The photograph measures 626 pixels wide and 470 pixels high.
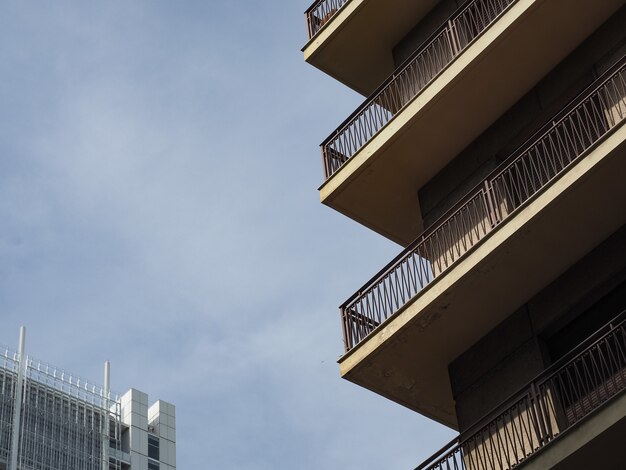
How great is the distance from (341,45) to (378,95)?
1547 mm

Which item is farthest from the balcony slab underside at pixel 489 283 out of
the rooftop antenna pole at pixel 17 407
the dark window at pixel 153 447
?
the dark window at pixel 153 447

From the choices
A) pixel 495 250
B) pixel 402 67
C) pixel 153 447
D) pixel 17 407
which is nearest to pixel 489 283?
pixel 495 250

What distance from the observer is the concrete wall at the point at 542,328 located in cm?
1554

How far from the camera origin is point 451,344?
666 inches

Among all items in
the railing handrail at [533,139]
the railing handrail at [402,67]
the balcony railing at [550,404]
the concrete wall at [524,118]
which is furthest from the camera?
the railing handrail at [402,67]

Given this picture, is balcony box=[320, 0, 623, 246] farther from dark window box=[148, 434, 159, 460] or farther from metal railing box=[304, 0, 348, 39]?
dark window box=[148, 434, 159, 460]

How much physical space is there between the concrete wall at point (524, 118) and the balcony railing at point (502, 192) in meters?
0.46

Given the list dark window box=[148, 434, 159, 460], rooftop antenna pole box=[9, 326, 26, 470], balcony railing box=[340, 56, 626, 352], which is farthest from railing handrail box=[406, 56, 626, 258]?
dark window box=[148, 434, 159, 460]

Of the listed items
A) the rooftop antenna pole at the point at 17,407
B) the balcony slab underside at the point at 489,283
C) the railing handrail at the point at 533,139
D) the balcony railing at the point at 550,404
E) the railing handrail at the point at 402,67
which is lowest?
the balcony railing at the point at 550,404

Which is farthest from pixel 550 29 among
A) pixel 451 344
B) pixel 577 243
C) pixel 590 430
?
pixel 590 430

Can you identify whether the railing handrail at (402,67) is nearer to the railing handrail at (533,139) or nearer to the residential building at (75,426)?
the railing handrail at (533,139)

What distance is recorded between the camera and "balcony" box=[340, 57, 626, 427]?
15312 mm

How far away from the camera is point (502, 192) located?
56.7ft

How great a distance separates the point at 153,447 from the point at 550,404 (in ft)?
220
